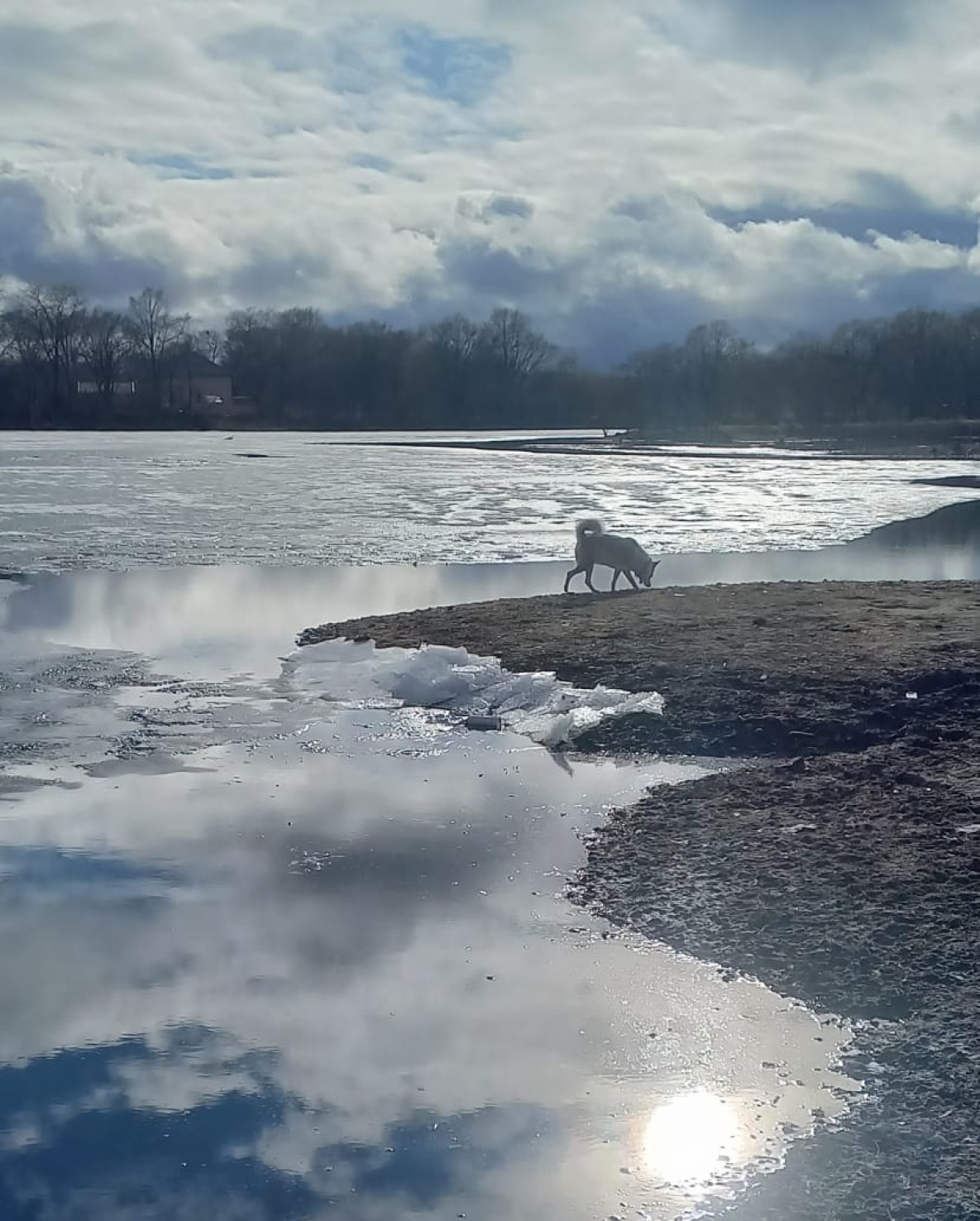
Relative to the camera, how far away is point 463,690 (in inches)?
443

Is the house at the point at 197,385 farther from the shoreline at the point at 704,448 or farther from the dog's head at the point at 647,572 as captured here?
the dog's head at the point at 647,572

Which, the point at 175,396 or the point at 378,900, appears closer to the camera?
the point at 378,900

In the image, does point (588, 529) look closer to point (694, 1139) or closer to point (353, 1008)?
point (353, 1008)

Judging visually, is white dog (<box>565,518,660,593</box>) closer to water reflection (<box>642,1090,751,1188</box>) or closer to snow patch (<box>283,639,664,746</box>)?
snow patch (<box>283,639,664,746</box>)

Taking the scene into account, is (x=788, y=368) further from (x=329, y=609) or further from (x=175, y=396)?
(x=329, y=609)

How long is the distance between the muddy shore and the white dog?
3.75 meters

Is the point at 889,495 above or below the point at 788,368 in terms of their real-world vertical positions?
below

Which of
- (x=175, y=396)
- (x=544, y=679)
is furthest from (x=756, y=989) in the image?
(x=175, y=396)

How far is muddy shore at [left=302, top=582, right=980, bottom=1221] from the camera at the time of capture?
4422mm

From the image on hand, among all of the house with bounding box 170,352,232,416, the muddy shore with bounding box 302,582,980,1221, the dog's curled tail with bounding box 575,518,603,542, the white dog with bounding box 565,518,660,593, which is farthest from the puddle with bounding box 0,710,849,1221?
the house with bounding box 170,352,232,416

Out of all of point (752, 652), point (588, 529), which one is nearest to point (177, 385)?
point (588, 529)

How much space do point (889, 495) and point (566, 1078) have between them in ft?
115

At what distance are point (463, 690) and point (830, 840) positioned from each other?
15.0 feet

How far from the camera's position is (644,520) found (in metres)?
29.5
